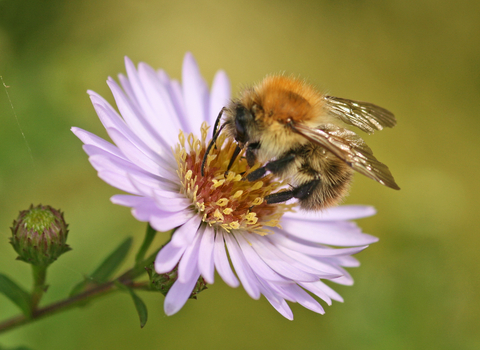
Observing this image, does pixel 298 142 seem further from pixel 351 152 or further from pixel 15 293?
pixel 15 293

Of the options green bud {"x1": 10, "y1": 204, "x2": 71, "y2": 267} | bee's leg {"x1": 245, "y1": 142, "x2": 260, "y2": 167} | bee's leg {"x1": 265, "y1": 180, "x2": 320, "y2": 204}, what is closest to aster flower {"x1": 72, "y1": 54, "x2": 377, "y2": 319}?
bee's leg {"x1": 265, "y1": 180, "x2": 320, "y2": 204}

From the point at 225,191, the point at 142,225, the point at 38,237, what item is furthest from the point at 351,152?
the point at 142,225

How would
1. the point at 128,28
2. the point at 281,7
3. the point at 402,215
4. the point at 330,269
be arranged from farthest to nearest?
the point at 281,7
the point at 128,28
the point at 402,215
the point at 330,269

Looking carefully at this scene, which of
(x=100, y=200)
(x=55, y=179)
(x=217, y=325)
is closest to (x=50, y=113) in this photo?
(x=55, y=179)

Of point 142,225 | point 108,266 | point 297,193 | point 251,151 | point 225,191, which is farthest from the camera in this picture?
point 142,225

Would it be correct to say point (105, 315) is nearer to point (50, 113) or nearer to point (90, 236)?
point (90, 236)

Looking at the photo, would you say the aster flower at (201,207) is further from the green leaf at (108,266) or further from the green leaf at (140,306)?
the green leaf at (108,266)

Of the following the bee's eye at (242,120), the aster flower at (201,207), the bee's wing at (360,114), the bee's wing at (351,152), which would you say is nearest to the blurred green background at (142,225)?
the bee's wing at (360,114)
